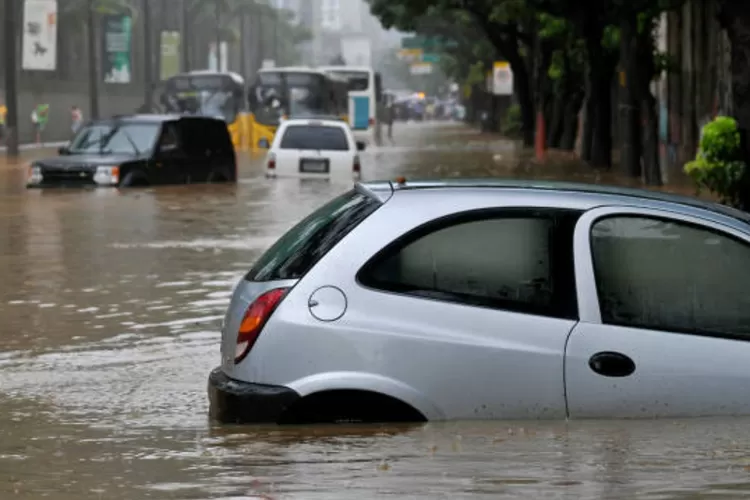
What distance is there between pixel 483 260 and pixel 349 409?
83 cm

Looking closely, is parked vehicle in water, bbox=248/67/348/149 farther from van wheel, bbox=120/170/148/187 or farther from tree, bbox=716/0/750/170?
tree, bbox=716/0/750/170

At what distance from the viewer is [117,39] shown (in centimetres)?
7975

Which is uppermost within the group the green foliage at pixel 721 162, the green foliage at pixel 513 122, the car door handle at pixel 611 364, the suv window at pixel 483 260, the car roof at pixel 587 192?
the car roof at pixel 587 192

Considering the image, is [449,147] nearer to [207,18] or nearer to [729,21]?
[729,21]

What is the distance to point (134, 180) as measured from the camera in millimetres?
31422

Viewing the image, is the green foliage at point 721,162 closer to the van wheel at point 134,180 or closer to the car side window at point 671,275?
the van wheel at point 134,180

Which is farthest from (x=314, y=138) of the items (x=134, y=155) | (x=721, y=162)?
(x=721, y=162)

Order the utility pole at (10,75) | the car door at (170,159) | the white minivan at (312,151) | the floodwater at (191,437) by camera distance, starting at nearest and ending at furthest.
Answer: the floodwater at (191,437)
the car door at (170,159)
the white minivan at (312,151)
the utility pole at (10,75)

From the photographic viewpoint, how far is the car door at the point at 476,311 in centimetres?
723

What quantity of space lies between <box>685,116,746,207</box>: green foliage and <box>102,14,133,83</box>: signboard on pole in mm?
58881

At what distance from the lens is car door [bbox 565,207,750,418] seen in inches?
286

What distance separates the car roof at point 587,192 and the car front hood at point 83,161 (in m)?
23.6

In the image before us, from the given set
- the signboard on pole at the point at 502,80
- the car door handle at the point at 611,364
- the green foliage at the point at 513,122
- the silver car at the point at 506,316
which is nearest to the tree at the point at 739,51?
the silver car at the point at 506,316

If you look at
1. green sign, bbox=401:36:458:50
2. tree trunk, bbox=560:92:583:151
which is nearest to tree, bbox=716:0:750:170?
tree trunk, bbox=560:92:583:151
